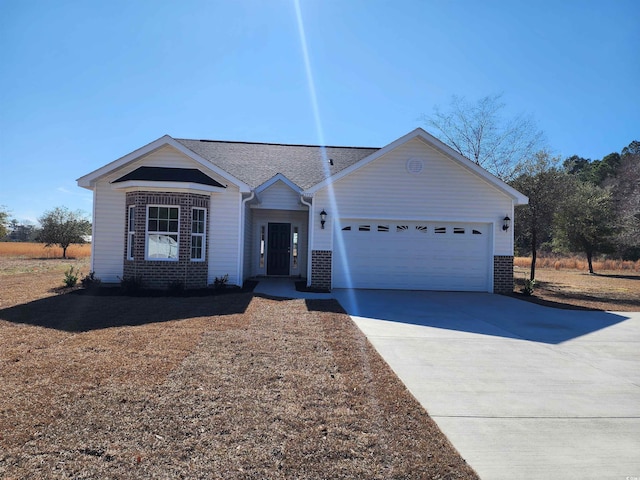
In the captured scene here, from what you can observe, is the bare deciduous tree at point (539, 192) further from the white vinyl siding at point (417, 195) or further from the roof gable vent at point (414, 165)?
the roof gable vent at point (414, 165)

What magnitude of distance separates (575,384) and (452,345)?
1.86 metres

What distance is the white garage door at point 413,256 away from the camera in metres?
13.0

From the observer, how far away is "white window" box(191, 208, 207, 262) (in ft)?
39.3

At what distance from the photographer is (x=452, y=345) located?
21.1 feet

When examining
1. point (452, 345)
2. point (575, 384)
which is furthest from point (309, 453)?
point (452, 345)

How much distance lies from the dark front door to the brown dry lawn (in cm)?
875

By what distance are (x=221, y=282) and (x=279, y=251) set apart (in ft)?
13.0

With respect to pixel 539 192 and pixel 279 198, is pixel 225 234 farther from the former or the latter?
pixel 539 192

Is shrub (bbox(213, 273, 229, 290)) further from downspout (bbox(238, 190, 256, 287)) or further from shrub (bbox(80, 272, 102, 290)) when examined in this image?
shrub (bbox(80, 272, 102, 290))

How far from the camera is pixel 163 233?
1162cm

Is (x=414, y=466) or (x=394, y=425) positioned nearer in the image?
(x=414, y=466)

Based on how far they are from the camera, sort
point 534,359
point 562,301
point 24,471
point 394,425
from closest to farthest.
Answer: point 24,471
point 394,425
point 534,359
point 562,301

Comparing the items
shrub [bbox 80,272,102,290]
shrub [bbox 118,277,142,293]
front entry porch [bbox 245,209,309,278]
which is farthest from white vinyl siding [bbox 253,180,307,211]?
shrub [bbox 80,272,102,290]

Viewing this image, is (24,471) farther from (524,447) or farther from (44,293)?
(44,293)
